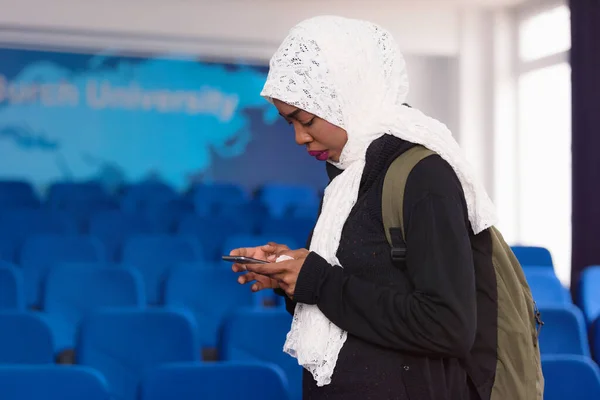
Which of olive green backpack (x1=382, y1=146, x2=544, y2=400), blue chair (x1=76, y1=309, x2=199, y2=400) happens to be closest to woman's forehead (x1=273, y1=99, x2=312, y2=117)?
olive green backpack (x1=382, y1=146, x2=544, y2=400)

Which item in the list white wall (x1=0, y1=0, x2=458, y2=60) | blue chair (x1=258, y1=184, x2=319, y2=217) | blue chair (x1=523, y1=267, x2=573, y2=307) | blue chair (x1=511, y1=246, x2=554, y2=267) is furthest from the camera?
blue chair (x1=258, y1=184, x2=319, y2=217)

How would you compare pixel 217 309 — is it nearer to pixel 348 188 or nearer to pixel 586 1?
pixel 348 188

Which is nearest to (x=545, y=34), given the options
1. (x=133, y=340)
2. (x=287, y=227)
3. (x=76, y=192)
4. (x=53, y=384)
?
(x=287, y=227)

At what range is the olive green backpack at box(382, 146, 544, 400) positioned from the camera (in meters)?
1.28

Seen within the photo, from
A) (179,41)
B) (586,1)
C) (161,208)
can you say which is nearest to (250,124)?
(179,41)

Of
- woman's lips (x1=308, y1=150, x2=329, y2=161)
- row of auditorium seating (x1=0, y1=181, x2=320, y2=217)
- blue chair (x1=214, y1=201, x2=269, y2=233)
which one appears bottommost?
blue chair (x1=214, y1=201, x2=269, y2=233)

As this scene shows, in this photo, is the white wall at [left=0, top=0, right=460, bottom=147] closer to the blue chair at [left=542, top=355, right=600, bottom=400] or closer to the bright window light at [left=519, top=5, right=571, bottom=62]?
the bright window light at [left=519, top=5, right=571, bottom=62]

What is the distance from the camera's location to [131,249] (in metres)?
4.80

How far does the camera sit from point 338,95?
4.45ft

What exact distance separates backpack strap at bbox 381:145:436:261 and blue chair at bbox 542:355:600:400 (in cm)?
111

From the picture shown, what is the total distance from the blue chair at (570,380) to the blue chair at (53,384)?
1.22 meters

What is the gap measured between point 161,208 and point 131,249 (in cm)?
241

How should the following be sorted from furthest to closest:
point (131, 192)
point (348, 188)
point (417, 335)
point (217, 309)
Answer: point (131, 192)
point (217, 309)
point (348, 188)
point (417, 335)

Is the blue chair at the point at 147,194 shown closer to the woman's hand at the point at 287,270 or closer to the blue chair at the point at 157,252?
the blue chair at the point at 157,252
